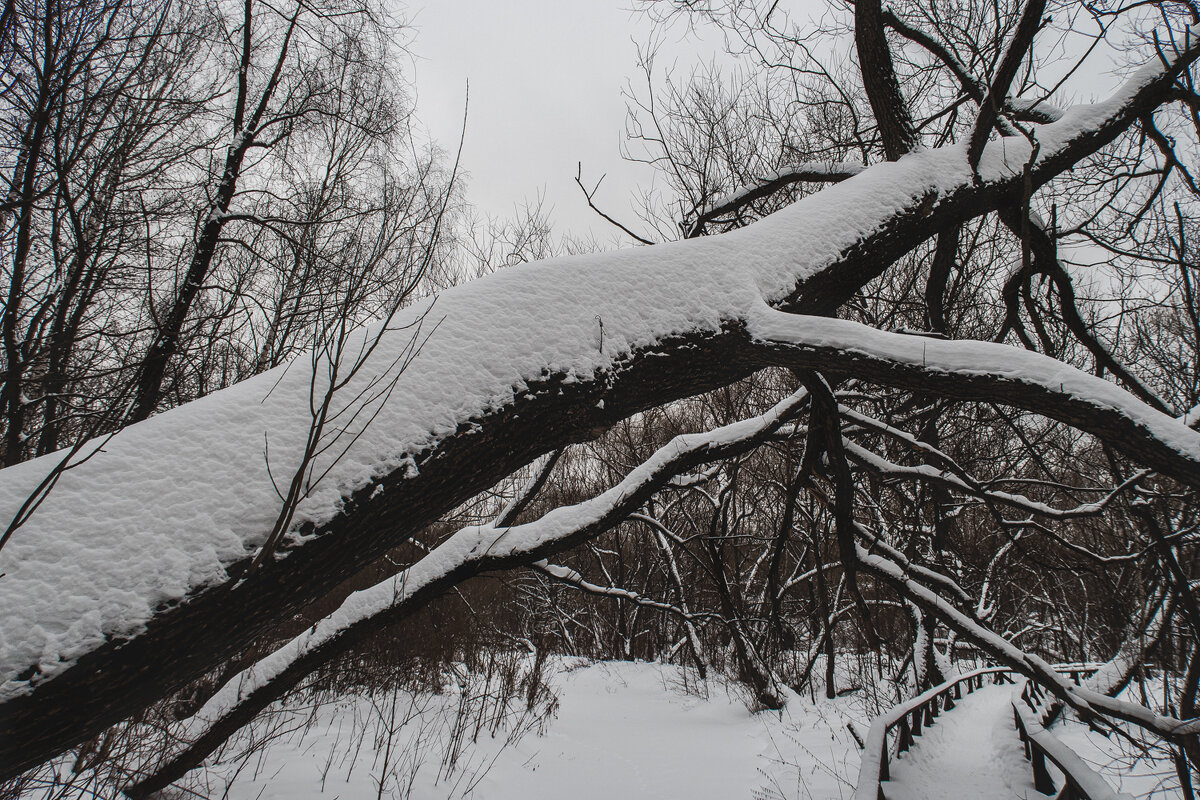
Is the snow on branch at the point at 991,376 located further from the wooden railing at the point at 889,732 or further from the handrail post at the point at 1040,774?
the handrail post at the point at 1040,774

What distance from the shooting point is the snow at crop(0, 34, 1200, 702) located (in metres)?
0.93

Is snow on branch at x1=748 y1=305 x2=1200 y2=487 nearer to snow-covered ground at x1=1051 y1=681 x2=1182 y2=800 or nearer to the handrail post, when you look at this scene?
the handrail post

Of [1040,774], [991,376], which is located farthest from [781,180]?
[1040,774]

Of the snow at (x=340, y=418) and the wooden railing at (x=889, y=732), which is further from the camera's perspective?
the wooden railing at (x=889, y=732)

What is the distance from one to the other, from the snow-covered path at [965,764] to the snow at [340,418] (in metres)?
2.37

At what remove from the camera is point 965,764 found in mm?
3115

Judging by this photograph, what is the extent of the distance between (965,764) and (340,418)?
3.97 meters

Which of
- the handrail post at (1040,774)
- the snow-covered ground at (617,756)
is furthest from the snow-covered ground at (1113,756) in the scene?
the handrail post at (1040,774)

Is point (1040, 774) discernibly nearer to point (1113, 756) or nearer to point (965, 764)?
point (965, 764)

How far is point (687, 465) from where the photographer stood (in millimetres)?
2371

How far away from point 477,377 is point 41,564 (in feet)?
2.92

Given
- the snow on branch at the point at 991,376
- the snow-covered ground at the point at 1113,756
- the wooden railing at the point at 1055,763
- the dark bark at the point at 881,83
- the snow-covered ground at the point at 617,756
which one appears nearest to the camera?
the snow on branch at the point at 991,376

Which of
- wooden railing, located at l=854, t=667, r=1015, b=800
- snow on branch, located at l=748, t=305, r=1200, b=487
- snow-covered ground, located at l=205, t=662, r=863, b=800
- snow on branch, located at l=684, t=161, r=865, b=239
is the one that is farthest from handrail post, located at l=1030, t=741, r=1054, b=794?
snow on branch, located at l=684, t=161, r=865, b=239

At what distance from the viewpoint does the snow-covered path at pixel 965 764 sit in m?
2.75
